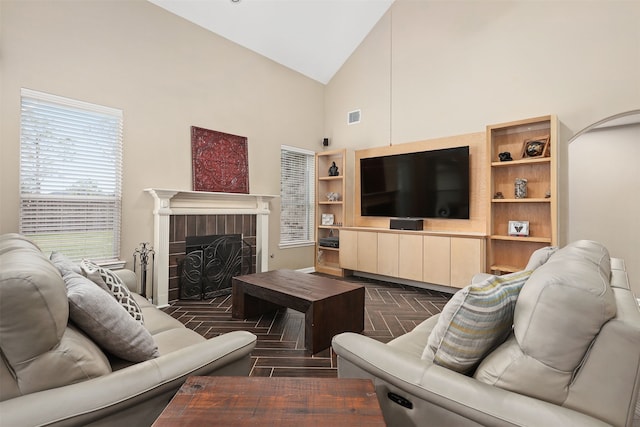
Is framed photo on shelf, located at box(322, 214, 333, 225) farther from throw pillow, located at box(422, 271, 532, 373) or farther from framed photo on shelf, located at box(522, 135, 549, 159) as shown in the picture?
throw pillow, located at box(422, 271, 532, 373)

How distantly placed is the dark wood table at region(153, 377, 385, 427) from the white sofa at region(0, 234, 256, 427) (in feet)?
0.42

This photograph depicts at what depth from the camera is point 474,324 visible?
3.49 feet

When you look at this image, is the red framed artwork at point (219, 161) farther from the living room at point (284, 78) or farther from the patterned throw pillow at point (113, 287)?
the patterned throw pillow at point (113, 287)

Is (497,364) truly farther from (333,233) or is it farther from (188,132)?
(333,233)

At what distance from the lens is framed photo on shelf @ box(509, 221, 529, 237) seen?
3805 mm

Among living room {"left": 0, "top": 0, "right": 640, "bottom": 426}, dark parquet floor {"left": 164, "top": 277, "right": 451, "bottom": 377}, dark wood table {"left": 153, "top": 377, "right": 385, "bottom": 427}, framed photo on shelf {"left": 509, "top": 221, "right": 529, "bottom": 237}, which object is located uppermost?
living room {"left": 0, "top": 0, "right": 640, "bottom": 426}

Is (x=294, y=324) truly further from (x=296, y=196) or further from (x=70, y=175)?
(x=296, y=196)

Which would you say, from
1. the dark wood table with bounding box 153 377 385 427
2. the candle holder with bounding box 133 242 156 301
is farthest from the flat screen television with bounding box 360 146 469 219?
the dark wood table with bounding box 153 377 385 427

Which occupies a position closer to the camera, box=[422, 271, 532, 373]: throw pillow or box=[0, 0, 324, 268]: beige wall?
box=[422, 271, 532, 373]: throw pillow

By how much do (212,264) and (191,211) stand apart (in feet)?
2.53

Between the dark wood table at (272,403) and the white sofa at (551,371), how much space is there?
8.2 inches

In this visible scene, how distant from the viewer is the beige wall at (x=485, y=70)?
3426 mm

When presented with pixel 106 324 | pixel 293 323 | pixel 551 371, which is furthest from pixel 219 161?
pixel 551 371

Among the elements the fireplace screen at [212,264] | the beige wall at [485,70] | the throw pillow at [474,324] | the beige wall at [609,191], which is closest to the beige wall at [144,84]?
the fireplace screen at [212,264]
